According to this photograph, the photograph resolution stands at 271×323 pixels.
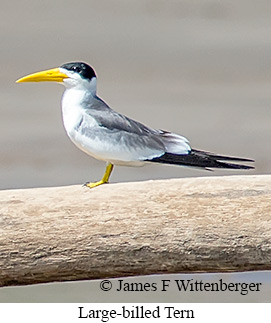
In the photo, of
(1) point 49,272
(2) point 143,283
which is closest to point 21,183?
(2) point 143,283

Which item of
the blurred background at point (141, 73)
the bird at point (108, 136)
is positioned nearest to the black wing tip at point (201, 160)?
the bird at point (108, 136)

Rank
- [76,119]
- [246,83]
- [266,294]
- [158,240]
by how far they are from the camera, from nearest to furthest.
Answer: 1. [158,240]
2. [76,119]
3. [266,294]
4. [246,83]

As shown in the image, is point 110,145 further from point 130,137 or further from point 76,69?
point 76,69

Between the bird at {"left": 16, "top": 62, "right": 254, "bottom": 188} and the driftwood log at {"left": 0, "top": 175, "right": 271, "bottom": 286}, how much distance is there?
161 millimetres

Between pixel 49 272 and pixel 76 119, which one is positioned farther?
pixel 76 119

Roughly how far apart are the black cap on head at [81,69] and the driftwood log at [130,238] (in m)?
0.38

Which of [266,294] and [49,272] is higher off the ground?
[266,294]

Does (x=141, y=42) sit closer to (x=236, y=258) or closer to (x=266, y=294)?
(x=266, y=294)

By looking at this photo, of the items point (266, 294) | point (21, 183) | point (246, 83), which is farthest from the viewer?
point (246, 83)

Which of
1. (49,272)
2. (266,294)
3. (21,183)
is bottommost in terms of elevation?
(49,272)

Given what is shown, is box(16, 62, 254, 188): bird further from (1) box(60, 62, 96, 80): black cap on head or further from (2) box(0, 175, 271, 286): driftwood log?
(2) box(0, 175, 271, 286): driftwood log

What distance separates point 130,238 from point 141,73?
3.09 metres

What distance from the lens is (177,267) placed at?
1.93 meters

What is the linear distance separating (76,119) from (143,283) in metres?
0.99
